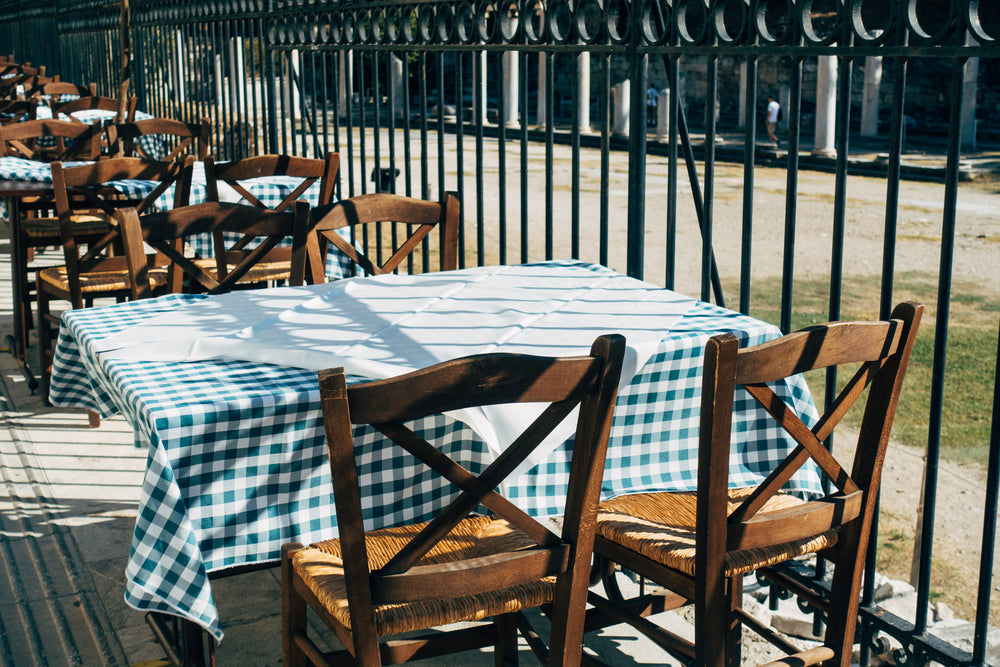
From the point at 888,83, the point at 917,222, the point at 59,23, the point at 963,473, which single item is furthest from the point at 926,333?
the point at 888,83

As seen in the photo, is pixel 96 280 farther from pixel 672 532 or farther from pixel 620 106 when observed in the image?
pixel 620 106

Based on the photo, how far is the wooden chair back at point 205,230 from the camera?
3488mm

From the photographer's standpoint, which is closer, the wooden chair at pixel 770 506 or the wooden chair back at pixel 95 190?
the wooden chair at pixel 770 506

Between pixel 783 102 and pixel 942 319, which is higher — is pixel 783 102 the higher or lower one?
the higher one

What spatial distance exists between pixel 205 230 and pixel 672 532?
192cm

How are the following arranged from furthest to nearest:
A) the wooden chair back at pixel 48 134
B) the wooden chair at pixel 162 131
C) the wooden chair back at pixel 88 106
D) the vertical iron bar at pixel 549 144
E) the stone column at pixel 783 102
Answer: the stone column at pixel 783 102, the wooden chair back at pixel 88 106, the wooden chair at pixel 162 131, the wooden chair back at pixel 48 134, the vertical iron bar at pixel 549 144

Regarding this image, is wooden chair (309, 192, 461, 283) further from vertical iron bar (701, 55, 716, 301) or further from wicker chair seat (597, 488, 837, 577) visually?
wicker chair seat (597, 488, 837, 577)

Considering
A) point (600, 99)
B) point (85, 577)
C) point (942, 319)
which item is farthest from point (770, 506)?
point (85, 577)

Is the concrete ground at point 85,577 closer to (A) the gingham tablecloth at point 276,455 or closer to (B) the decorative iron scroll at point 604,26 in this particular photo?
(A) the gingham tablecloth at point 276,455

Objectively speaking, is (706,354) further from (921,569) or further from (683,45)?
(683,45)

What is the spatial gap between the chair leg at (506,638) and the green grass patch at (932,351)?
2.83 meters

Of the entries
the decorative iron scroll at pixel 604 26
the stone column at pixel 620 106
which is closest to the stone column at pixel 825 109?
the stone column at pixel 620 106

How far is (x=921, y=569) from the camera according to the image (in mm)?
2863

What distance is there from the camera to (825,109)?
25109 mm
